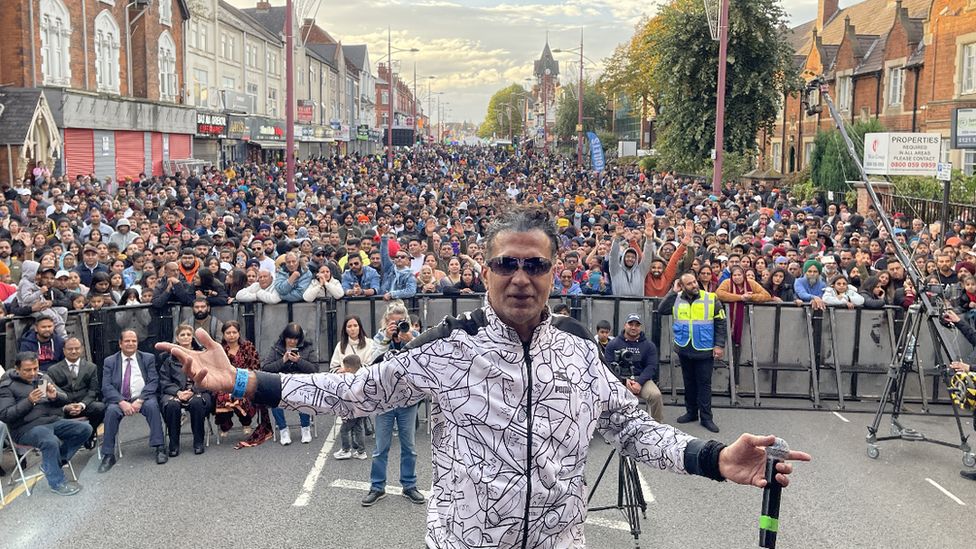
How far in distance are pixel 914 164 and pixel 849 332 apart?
11.9 meters

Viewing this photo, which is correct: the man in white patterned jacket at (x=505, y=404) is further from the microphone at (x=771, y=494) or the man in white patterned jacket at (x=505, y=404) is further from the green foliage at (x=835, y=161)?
the green foliage at (x=835, y=161)

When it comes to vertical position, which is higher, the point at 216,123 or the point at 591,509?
the point at 216,123

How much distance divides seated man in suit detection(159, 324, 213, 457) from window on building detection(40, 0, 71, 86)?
2302 cm

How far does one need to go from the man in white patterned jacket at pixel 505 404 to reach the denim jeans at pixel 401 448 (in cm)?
497

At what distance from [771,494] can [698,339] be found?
24.8 feet

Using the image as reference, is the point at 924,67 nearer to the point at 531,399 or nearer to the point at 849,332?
the point at 849,332

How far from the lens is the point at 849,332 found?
11391 millimetres

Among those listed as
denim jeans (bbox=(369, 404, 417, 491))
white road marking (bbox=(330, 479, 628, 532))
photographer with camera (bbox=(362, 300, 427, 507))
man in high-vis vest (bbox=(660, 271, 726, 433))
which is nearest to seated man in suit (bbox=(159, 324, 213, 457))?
white road marking (bbox=(330, 479, 628, 532))

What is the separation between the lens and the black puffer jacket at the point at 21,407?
8.46 m

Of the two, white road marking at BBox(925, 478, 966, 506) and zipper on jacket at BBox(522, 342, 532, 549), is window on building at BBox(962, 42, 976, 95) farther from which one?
zipper on jacket at BBox(522, 342, 532, 549)

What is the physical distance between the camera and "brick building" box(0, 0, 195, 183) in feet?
91.0

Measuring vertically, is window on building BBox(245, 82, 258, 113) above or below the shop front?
above

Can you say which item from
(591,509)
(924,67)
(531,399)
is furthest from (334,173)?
(531,399)

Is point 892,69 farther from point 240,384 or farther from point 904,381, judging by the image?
point 240,384
